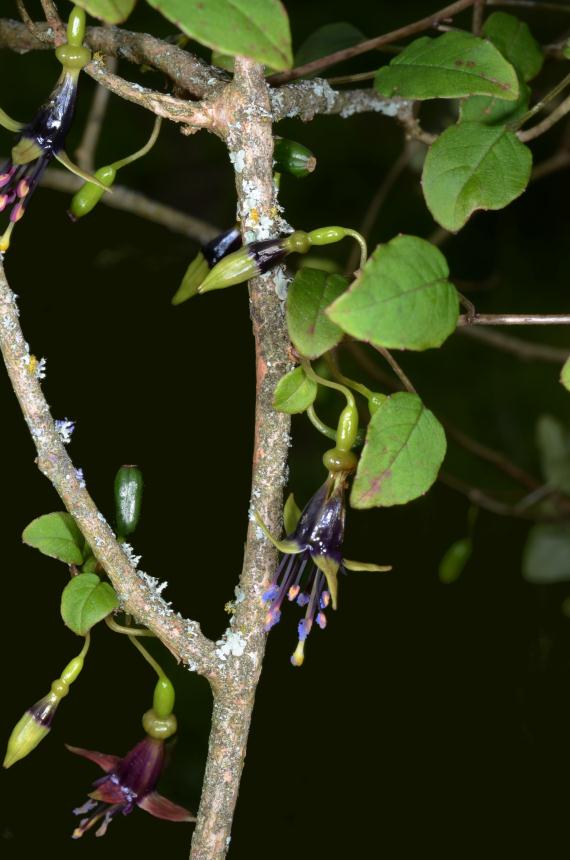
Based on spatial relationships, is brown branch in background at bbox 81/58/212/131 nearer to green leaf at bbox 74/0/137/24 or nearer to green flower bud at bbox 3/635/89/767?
green leaf at bbox 74/0/137/24

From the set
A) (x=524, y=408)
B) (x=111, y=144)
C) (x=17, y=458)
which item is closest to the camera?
(x=17, y=458)

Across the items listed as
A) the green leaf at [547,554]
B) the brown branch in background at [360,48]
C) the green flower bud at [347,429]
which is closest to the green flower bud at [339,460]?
the green flower bud at [347,429]

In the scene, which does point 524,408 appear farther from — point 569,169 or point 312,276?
point 312,276

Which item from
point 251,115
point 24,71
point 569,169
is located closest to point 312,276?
point 251,115

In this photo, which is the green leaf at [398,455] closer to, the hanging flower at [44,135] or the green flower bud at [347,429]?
the green flower bud at [347,429]

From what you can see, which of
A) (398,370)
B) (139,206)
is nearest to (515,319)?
(398,370)
